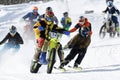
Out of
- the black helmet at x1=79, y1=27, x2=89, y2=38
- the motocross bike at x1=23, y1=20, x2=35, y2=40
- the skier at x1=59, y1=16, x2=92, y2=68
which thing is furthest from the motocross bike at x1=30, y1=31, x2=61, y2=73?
the motocross bike at x1=23, y1=20, x2=35, y2=40

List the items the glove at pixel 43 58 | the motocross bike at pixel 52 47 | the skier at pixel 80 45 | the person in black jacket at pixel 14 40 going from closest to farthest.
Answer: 1. the motocross bike at pixel 52 47
2. the glove at pixel 43 58
3. the skier at pixel 80 45
4. the person in black jacket at pixel 14 40

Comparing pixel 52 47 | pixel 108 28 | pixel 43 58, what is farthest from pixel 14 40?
pixel 108 28

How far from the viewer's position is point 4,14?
40.1 meters

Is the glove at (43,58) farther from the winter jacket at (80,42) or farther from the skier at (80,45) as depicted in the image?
the winter jacket at (80,42)

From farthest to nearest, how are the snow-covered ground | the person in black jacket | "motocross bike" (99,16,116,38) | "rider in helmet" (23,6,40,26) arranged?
"motocross bike" (99,16,116,38) < "rider in helmet" (23,6,40,26) < the person in black jacket < the snow-covered ground

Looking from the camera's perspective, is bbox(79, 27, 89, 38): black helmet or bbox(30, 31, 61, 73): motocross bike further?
bbox(79, 27, 89, 38): black helmet

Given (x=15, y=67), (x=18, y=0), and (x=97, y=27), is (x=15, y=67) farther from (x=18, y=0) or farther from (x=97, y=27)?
(x=18, y=0)

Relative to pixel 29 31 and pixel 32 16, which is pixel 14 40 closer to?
pixel 32 16

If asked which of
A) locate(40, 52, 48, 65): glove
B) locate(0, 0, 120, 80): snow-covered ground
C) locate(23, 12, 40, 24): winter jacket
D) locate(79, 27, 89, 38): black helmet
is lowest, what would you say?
locate(0, 0, 120, 80): snow-covered ground

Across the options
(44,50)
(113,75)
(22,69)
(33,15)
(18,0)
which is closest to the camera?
(113,75)

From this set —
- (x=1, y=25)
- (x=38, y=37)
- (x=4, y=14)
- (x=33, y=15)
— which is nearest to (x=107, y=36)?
(x=33, y=15)

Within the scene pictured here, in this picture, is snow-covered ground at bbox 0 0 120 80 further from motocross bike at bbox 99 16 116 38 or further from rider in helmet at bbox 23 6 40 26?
rider in helmet at bbox 23 6 40 26

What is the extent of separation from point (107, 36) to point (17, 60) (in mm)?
6800

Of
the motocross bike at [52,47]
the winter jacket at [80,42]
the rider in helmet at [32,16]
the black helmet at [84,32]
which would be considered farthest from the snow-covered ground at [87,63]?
the black helmet at [84,32]
